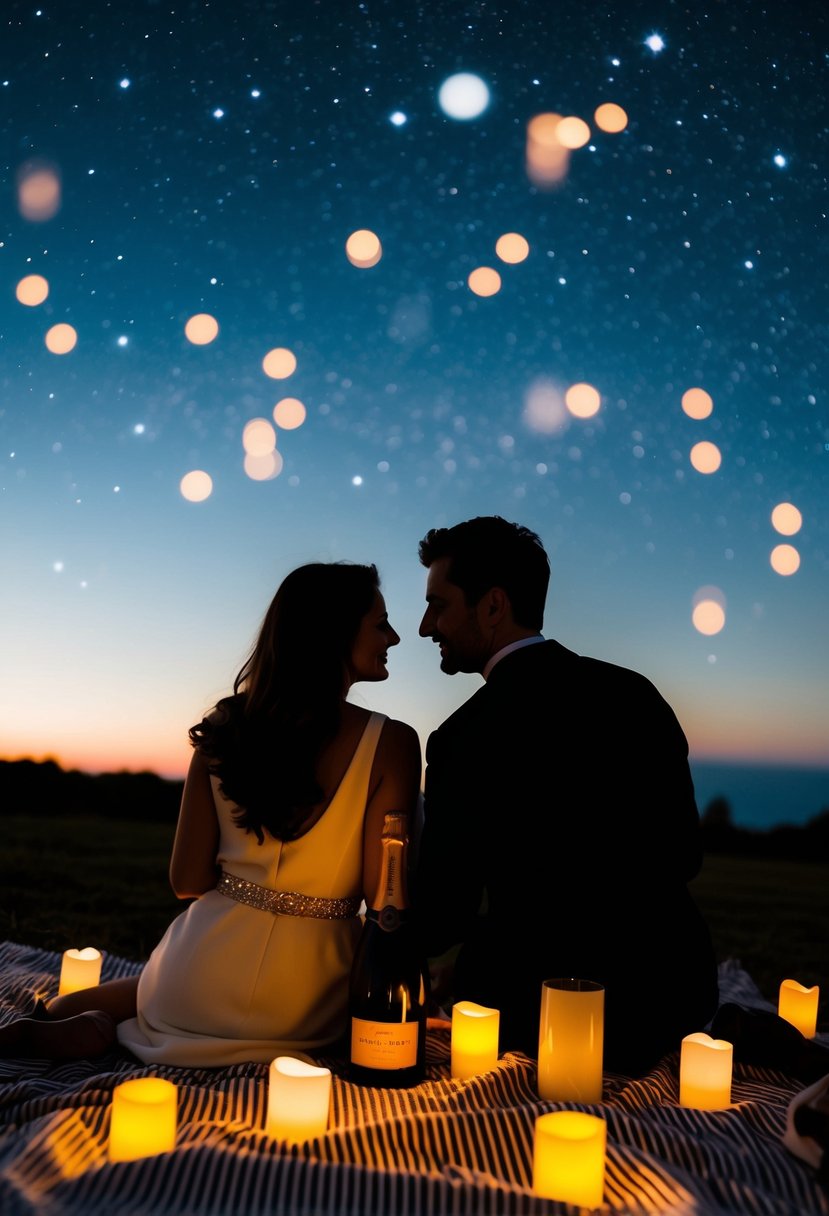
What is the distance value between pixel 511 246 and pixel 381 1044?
132 inches

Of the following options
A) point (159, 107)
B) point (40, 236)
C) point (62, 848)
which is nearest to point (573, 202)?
point (159, 107)

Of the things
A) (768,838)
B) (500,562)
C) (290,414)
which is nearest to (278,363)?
(290,414)

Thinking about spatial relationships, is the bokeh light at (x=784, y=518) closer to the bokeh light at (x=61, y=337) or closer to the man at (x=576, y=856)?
the man at (x=576, y=856)

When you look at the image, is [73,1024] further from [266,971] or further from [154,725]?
[154,725]

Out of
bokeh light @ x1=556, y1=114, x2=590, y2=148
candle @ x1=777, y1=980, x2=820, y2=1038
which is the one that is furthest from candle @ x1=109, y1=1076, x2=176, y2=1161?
bokeh light @ x1=556, y1=114, x2=590, y2=148

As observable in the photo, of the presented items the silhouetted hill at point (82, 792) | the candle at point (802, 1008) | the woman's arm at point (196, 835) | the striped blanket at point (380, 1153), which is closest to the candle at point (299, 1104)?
the striped blanket at point (380, 1153)

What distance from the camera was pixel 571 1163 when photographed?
1.33m

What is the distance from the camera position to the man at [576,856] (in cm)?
197

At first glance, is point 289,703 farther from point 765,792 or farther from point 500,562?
point 765,792

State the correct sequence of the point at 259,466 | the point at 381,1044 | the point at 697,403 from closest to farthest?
the point at 381,1044 → the point at 259,466 → the point at 697,403

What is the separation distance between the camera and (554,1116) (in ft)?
4.55

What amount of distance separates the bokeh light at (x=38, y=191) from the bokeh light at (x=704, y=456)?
280 centimetres

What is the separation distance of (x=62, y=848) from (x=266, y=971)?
4262 millimetres

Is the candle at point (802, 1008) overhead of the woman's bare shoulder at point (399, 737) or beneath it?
beneath
